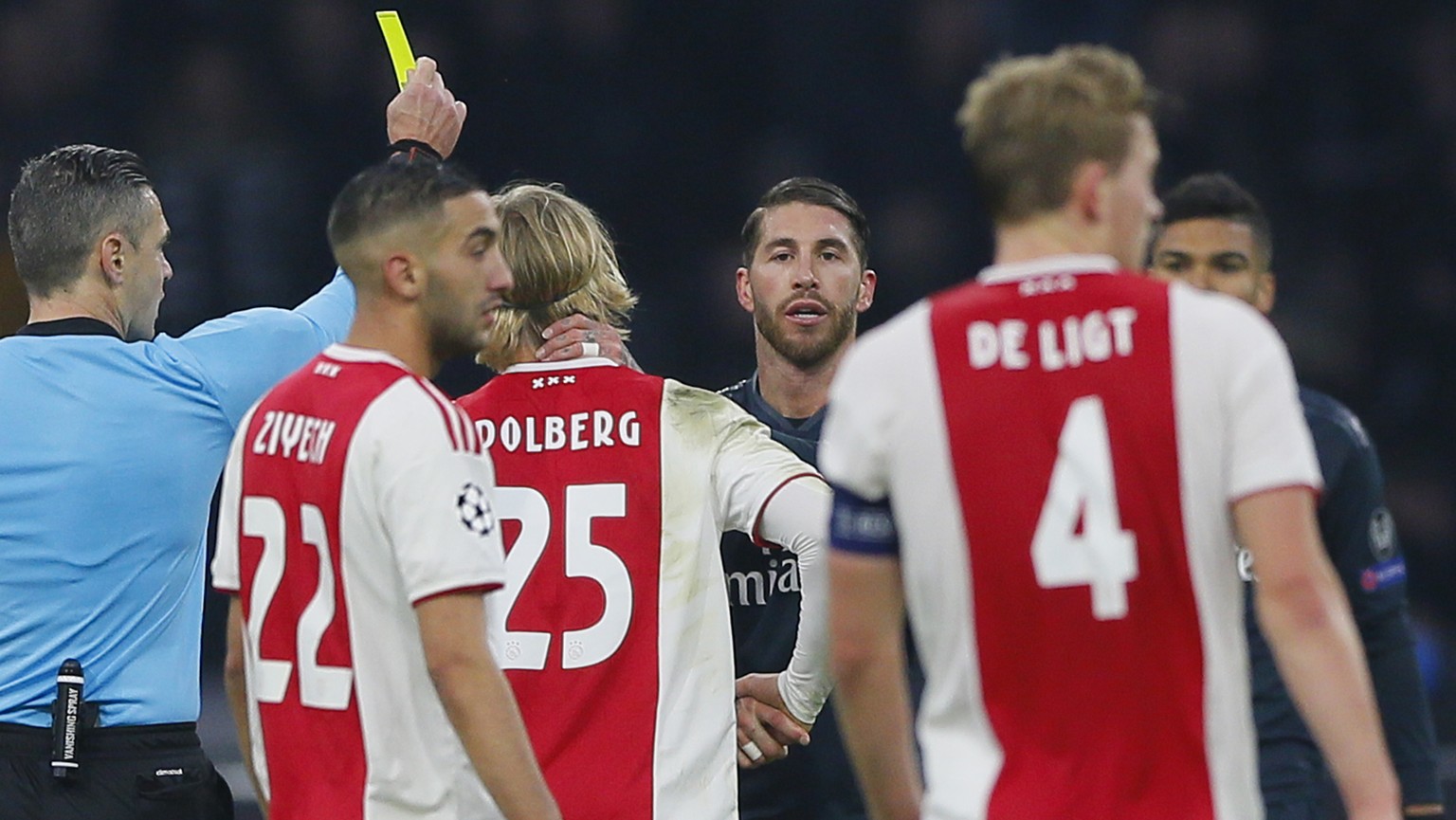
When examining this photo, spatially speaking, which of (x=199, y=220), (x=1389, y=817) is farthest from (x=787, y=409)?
(x=199, y=220)

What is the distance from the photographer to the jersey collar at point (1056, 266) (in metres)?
2.72

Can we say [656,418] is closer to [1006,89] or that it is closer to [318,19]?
[1006,89]

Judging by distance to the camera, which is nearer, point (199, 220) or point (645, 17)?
point (199, 220)

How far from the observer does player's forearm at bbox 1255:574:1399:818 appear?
2.52 m

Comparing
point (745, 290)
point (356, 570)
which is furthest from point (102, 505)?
point (745, 290)

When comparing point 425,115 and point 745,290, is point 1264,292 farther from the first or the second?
point 425,115

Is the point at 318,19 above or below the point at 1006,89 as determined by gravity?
above

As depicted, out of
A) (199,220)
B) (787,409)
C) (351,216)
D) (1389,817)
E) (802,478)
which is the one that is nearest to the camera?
(1389,817)

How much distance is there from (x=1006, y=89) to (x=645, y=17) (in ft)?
24.4

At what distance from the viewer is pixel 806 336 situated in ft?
15.6

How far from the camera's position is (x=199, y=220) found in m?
9.34

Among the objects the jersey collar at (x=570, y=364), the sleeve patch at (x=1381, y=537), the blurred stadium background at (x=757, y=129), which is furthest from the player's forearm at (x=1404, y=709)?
the blurred stadium background at (x=757, y=129)

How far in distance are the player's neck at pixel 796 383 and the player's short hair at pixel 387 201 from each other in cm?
160

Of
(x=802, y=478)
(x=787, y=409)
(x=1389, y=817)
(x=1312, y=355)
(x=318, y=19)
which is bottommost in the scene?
(x=1389, y=817)
